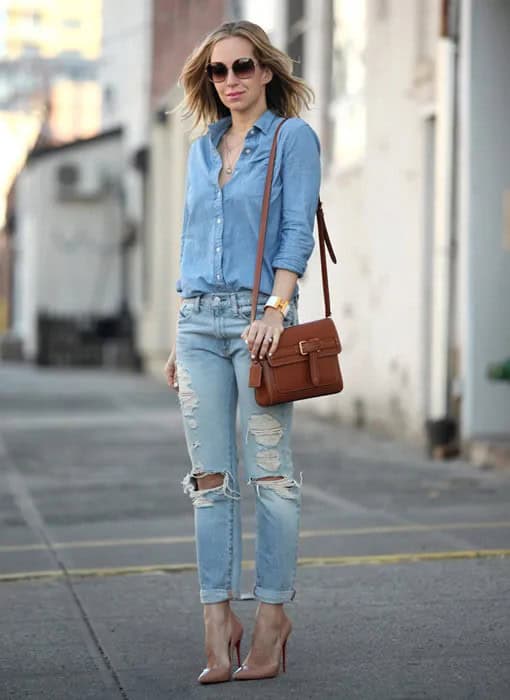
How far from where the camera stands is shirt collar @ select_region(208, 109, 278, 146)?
411 centimetres

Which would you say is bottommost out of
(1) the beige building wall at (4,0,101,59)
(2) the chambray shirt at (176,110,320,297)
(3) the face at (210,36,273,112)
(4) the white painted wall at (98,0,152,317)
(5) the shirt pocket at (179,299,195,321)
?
(5) the shirt pocket at (179,299,195,321)

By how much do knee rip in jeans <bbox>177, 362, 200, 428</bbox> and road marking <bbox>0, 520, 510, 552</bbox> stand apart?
8.34 ft

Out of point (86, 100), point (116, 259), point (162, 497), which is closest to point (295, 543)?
point (162, 497)

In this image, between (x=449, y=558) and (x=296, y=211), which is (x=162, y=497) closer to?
(x=449, y=558)

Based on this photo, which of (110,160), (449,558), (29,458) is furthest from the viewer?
(110,160)

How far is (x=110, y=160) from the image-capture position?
33406mm

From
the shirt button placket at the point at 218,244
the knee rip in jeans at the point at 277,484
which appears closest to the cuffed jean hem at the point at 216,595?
the knee rip in jeans at the point at 277,484

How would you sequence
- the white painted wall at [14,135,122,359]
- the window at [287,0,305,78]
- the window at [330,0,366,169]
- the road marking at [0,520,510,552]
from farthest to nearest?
the white painted wall at [14,135,122,359]
the window at [287,0,305,78]
the window at [330,0,366,169]
the road marking at [0,520,510,552]

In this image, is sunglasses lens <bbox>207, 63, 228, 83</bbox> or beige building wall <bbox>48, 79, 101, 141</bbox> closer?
sunglasses lens <bbox>207, 63, 228, 83</bbox>

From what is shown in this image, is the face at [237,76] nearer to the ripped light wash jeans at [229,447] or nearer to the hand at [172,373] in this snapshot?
the ripped light wash jeans at [229,447]

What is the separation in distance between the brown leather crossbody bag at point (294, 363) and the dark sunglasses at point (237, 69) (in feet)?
0.87

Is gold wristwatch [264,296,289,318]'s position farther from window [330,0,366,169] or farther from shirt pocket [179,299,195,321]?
window [330,0,366,169]

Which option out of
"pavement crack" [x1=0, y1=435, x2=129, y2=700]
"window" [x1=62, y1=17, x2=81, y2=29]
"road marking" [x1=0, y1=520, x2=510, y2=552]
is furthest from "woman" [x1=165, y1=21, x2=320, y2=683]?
"window" [x1=62, y1=17, x2=81, y2=29]

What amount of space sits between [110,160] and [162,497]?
2585 centimetres
